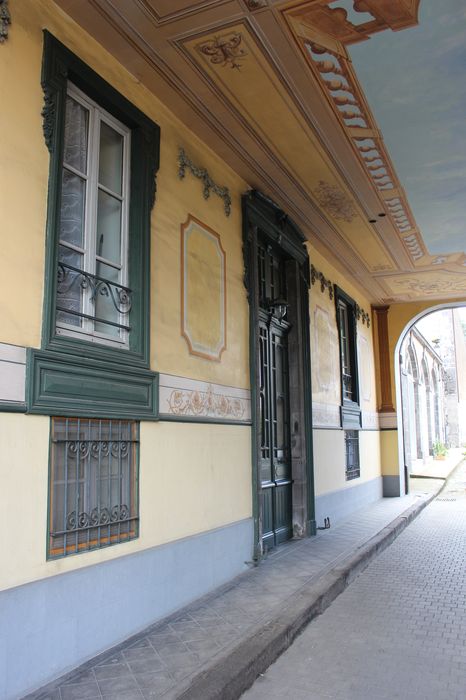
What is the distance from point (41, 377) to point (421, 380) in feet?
82.3

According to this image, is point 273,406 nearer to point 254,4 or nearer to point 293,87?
point 293,87

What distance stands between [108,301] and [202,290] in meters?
1.41

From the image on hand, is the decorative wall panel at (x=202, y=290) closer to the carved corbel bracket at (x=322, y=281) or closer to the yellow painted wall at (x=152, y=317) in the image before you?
the yellow painted wall at (x=152, y=317)

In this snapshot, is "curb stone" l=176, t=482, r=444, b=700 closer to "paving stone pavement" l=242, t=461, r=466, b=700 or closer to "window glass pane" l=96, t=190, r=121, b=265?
"paving stone pavement" l=242, t=461, r=466, b=700

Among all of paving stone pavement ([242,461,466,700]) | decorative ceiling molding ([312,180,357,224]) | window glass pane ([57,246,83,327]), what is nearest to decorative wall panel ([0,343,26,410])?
window glass pane ([57,246,83,327])

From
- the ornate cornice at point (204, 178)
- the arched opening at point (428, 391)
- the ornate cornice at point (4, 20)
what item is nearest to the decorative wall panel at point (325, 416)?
the ornate cornice at point (204, 178)

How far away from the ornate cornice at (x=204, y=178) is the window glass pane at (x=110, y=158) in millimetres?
767

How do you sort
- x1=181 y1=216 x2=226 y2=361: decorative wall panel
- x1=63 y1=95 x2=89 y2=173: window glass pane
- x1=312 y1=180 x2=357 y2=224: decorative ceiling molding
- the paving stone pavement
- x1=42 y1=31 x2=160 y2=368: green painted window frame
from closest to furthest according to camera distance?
1. the paving stone pavement
2. x1=42 y1=31 x2=160 y2=368: green painted window frame
3. x1=63 y1=95 x2=89 y2=173: window glass pane
4. x1=181 y1=216 x2=226 y2=361: decorative wall panel
5. x1=312 y1=180 x2=357 y2=224: decorative ceiling molding

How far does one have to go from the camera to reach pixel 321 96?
5.27 meters

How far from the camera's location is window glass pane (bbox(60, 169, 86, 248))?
4180 millimetres

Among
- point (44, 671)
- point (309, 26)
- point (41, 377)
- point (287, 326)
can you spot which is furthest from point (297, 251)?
point (44, 671)

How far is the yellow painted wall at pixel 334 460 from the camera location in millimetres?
9062

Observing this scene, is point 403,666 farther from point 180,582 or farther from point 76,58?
point 76,58

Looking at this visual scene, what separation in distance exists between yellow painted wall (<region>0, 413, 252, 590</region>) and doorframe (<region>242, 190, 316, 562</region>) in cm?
88
